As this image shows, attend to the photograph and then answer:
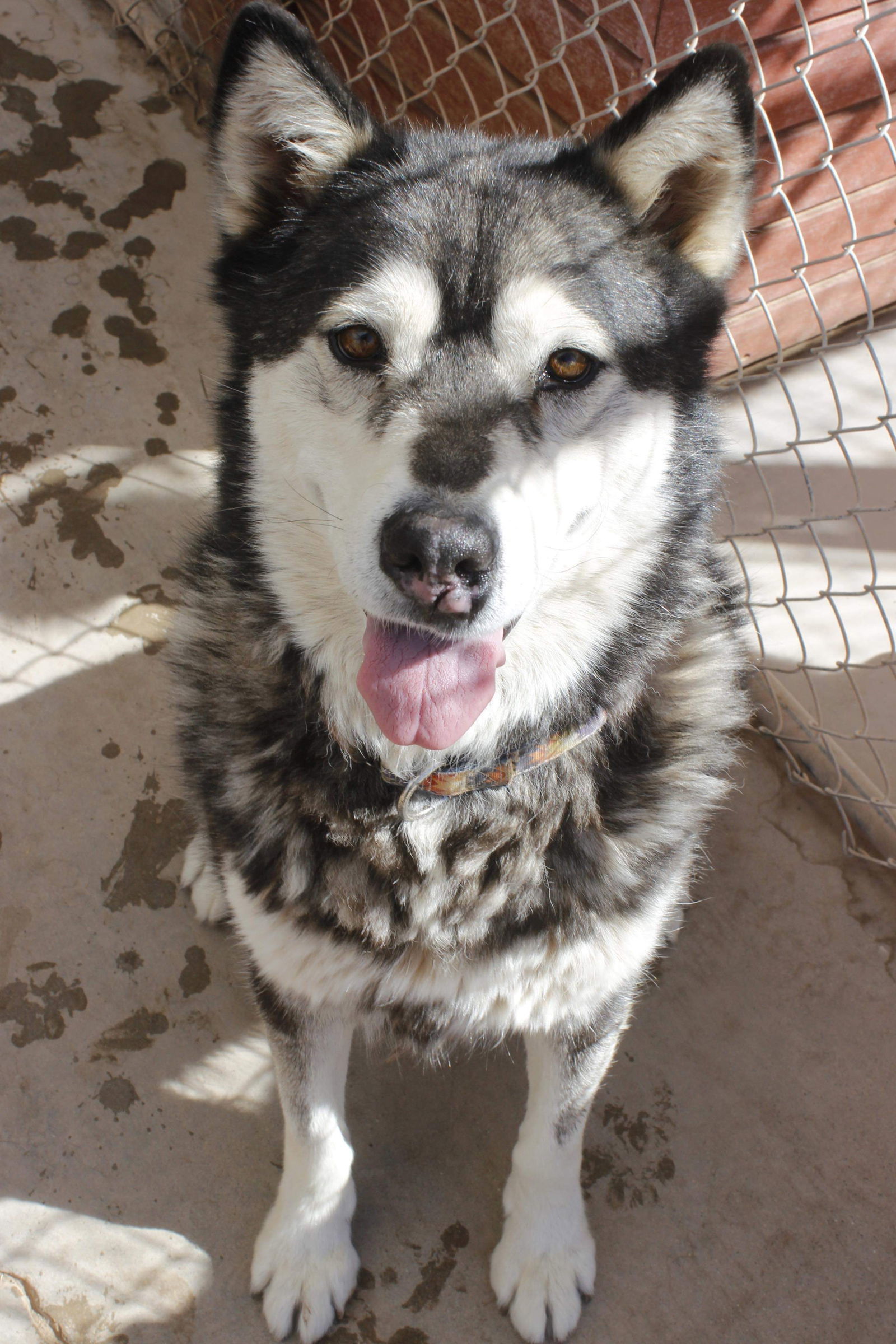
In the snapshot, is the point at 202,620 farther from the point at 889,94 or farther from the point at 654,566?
the point at 889,94

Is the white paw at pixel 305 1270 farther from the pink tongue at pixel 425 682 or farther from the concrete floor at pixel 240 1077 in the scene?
the pink tongue at pixel 425 682

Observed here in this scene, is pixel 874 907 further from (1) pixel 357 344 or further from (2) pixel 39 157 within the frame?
(2) pixel 39 157

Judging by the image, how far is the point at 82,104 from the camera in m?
3.56

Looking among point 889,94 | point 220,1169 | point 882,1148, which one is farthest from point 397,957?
point 889,94

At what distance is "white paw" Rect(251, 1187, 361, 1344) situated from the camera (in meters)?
1.78

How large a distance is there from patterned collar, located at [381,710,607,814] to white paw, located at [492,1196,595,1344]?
0.91m

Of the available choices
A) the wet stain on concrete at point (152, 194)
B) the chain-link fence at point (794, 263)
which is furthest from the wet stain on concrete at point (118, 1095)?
the wet stain on concrete at point (152, 194)

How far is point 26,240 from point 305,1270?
129 inches

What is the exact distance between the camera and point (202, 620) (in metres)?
1.88

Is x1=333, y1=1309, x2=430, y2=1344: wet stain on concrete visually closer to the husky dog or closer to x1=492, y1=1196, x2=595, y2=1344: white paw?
the husky dog

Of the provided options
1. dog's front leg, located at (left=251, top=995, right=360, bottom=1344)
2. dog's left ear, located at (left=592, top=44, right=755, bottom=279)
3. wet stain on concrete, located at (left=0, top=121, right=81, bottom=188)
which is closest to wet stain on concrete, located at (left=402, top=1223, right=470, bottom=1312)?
dog's front leg, located at (left=251, top=995, right=360, bottom=1344)

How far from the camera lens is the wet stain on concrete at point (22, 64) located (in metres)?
3.55

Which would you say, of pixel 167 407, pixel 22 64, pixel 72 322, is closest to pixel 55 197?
pixel 72 322

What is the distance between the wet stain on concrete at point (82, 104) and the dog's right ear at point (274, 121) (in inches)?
96.4
